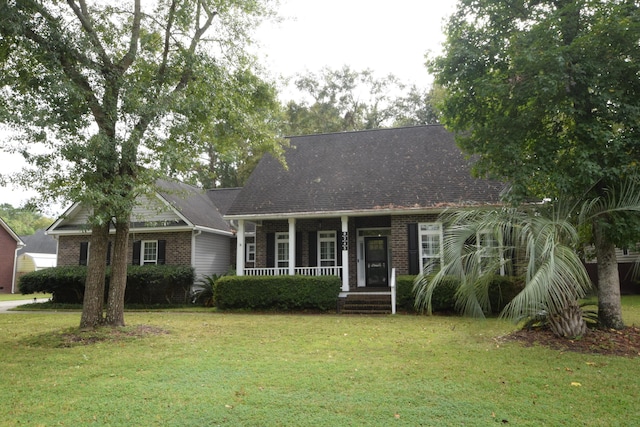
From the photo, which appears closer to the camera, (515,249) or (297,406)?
(297,406)

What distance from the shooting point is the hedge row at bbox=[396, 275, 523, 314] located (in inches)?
505

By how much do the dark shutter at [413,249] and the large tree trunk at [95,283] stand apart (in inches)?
365

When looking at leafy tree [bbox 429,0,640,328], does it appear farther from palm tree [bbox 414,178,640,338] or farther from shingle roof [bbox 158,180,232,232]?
shingle roof [bbox 158,180,232,232]

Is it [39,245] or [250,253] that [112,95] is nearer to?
[250,253]

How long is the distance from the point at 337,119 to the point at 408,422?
30.9 m

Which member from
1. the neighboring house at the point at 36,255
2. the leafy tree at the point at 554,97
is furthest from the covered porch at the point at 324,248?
the neighboring house at the point at 36,255

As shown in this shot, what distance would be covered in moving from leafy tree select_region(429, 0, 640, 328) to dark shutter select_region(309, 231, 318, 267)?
8.31m

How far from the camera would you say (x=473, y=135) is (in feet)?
32.0

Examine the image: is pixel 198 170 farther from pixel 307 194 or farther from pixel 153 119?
pixel 307 194

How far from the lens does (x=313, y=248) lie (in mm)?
17016

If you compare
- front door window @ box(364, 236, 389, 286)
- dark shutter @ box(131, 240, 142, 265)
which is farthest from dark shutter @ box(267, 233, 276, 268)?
dark shutter @ box(131, 240, 142, 265)

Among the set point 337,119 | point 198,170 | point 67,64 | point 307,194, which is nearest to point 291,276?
point 307,194

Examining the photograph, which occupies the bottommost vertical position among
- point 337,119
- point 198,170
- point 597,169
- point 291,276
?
point 291,276

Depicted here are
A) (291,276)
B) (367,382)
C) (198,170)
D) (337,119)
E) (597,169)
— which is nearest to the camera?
(367,382)
